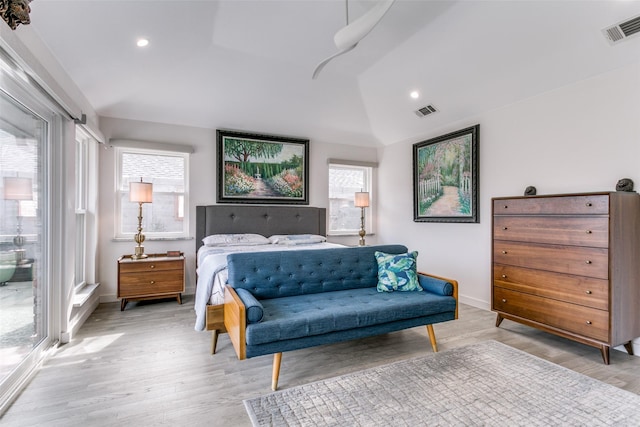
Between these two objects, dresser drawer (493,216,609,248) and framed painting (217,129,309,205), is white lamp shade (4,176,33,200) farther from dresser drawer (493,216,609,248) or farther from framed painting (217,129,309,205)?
dresser drawer (493,216,609,248)

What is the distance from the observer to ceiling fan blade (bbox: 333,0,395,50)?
1.91m

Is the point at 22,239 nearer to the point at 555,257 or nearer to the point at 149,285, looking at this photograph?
the point at 149,285

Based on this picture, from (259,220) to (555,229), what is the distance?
145 inches

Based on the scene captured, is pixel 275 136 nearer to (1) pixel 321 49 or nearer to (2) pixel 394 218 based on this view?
(1) pixel 321 49

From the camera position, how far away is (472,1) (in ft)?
8.94

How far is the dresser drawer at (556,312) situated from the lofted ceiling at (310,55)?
2.16 metres

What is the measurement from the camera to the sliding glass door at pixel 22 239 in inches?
79.7

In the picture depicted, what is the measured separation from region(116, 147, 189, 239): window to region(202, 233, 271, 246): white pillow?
57 centimetres

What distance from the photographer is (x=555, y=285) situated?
9.05ft

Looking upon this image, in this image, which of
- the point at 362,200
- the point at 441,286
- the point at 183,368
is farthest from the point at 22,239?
the point at 362,200

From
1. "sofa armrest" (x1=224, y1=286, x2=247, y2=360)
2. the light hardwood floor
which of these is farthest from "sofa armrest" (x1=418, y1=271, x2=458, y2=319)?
"sofa armrest" (x1=224, y1=286, x2=247, y2=360)

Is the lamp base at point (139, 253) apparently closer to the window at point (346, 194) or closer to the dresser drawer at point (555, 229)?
the window at point (346, 194)

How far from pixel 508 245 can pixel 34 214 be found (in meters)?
4.26

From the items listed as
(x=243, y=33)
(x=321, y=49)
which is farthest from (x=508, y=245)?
(x=243, y=33)
